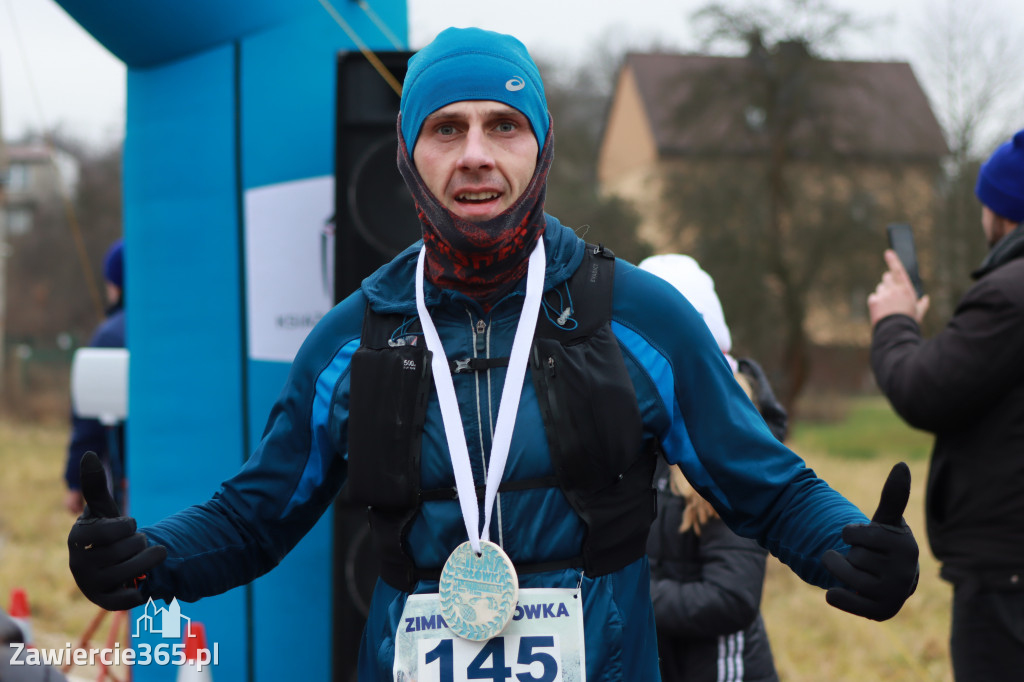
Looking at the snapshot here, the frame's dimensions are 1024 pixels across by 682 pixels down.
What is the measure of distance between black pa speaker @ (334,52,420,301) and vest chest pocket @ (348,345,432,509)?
1756 millimetres

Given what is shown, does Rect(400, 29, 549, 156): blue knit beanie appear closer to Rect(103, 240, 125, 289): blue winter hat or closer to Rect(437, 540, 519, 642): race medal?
Rect(437, 540, 519, 642): race medal

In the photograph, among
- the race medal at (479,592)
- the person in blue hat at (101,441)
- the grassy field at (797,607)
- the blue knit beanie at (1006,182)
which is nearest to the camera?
the race medal at (479,592)

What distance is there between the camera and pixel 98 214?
25.2 metres

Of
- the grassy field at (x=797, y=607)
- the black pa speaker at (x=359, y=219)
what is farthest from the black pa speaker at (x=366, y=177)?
the grassy field at (x=797, y=607)

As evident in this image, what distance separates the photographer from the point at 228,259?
144 inches

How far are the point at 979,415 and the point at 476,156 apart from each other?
1.81 metres

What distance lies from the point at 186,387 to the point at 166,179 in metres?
0.82

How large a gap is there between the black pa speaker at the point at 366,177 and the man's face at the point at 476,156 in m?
1.65

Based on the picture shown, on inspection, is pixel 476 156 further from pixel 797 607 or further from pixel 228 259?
pixel 797 607

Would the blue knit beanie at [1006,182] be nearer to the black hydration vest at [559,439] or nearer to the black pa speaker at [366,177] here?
the black hydration vest at [559,439]

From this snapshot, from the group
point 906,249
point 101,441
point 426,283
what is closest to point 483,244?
point 426,283

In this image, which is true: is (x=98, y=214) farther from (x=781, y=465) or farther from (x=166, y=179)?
(x=781, y=465)

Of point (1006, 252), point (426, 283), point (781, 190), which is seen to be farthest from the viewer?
point (781, 190)

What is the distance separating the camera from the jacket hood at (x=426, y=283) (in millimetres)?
1820
